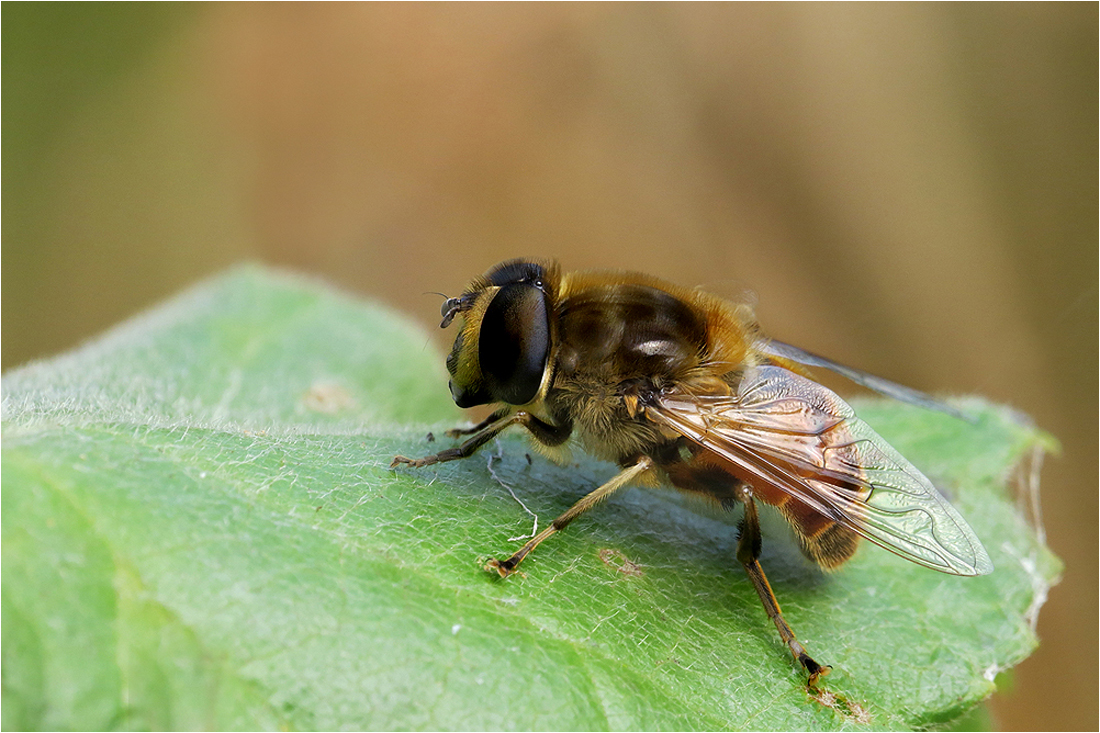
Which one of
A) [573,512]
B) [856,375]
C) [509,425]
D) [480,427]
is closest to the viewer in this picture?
[573,512]

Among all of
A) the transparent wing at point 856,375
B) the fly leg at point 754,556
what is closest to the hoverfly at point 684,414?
the fly leg at point 754,556

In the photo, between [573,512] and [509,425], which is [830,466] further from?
[509,425]

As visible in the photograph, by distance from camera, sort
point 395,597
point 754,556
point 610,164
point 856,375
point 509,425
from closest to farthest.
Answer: point 395,597 → point 754,556 → point 509,425 → point 856,375 → point 610,164

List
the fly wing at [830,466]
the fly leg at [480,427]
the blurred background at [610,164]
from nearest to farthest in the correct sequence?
1. the fly wing at [830,466]
2. the fly leg at [480,427]
3. the blurred background at [610,164]

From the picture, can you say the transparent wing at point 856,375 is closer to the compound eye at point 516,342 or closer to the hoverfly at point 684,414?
the hoverfly at point 684,414

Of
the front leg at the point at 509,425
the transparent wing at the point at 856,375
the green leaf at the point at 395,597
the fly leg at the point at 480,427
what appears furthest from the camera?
the transparent wing at the point at 856,375

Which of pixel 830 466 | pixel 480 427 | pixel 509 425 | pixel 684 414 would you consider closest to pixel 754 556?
pixel 830 466

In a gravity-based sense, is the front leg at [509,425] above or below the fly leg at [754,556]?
above
